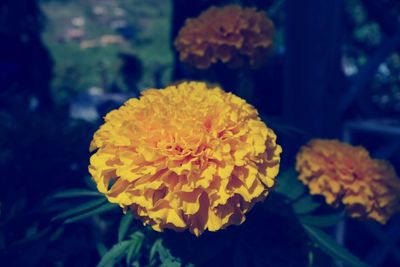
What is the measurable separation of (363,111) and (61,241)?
6.30ft

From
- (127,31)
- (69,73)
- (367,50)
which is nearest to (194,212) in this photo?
(367,50)

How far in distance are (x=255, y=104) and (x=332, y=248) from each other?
0.66m

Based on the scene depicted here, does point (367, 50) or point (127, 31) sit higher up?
point (367, 50)

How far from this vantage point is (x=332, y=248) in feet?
3.69

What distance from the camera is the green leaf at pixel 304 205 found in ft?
4.01

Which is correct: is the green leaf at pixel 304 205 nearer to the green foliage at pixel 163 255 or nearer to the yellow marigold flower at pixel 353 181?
the yellow marigold flower at pixel 353 181

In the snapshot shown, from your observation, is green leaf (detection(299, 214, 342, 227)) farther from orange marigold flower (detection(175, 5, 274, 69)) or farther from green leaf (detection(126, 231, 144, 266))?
orange marigold flower (detection(175, 5, 274, 69))

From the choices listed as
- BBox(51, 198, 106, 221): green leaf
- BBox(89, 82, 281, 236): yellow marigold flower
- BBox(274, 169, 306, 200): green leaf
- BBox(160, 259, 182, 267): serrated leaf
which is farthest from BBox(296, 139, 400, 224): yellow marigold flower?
BBox(51, 198, 106, 221): green leaf

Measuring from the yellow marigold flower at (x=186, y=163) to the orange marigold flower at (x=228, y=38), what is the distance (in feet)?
1.68

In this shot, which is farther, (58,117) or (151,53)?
(151,53)

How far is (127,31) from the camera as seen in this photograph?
27.8 ft

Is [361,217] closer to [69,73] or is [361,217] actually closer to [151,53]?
[69,73]

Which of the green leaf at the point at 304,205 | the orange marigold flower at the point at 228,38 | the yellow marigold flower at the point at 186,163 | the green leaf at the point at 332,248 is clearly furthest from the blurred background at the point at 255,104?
the yellow marigold flower at the point at 186,163

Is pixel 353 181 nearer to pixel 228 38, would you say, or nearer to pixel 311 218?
pixel 311 218
